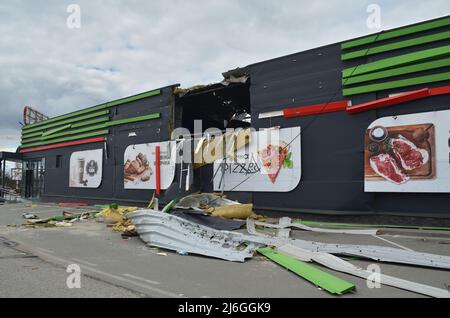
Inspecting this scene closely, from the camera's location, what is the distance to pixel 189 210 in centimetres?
1075

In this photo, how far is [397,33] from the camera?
1074 centimetres

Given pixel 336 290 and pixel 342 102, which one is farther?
pixel 342 102

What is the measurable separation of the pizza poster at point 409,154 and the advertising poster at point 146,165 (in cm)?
907

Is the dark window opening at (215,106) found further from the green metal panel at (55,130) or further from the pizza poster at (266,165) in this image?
the green metal panel at (55,130)

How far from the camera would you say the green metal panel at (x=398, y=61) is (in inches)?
394

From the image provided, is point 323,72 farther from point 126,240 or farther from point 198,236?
point 126,240

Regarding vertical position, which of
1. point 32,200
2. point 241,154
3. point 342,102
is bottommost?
point 32,200

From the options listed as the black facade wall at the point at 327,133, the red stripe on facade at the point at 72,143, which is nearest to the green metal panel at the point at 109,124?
the red stripe on facade at the point at 72,143

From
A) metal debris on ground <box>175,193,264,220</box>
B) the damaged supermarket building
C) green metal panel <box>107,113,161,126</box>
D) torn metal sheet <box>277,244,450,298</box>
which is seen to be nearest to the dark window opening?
the damaged supermarket building

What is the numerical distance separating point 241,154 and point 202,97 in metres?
5.15

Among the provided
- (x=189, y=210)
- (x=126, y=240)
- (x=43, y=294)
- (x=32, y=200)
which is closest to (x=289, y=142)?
(x=189, y=210)

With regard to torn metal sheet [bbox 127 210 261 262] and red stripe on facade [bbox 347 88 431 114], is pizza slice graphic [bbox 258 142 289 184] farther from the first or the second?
torn metal sheet [bbox 127 210 261 262]

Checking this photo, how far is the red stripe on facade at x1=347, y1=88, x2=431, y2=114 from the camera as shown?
1012 centimetres

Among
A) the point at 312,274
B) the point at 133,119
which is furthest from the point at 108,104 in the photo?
the point at 312,274
